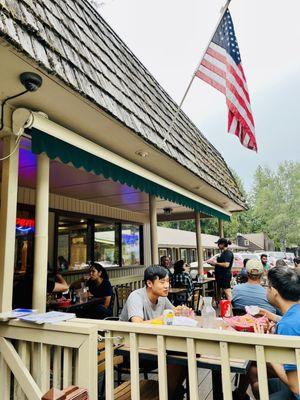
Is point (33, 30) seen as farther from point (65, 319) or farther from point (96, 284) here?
point (96, 284)

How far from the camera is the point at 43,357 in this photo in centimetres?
216

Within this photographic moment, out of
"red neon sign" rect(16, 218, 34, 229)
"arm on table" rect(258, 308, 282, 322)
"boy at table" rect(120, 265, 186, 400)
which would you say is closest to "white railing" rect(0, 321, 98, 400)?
"boy at table" rect(120, 265, 186, 400)

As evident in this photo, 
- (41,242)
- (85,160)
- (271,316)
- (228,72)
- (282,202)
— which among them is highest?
(282,202)

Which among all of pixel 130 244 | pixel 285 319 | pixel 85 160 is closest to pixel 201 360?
pixel 285 319

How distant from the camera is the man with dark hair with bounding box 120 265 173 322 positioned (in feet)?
10.2

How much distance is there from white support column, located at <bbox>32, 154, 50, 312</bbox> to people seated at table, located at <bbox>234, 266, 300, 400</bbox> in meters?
2.01

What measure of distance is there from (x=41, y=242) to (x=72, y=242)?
5193 millimetres

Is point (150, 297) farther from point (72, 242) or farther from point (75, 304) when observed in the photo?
point (72, 242)

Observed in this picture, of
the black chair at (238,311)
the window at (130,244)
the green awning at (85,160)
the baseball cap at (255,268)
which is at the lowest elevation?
the black chair at (238,311)

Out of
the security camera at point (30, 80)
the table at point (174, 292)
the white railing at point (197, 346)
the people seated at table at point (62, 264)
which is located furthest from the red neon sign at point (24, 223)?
the white railing at point (197, 346)

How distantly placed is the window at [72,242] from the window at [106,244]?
1.73ft

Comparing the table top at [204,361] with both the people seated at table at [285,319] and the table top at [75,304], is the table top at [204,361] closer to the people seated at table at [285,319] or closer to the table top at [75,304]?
the people seated at table at [285,319]

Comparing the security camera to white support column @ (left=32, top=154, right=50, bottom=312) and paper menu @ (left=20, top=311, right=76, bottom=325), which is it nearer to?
white support column @ (left=32, top=154, right=50, bottom=312)

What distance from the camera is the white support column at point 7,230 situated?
250 cm
